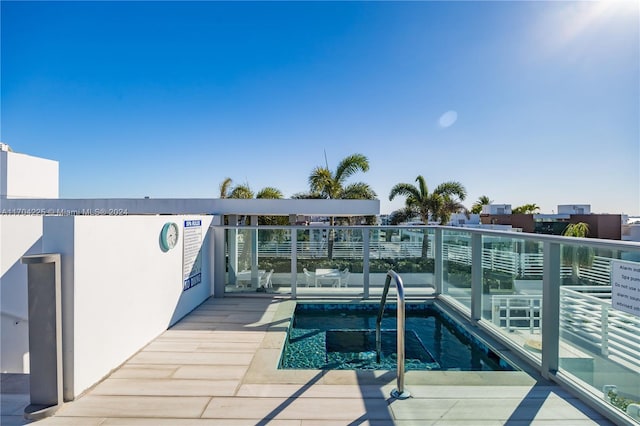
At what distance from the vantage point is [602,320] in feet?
9.07

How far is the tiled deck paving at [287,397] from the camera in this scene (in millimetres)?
2566

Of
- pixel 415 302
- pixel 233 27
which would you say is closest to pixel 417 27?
pixel 233 27

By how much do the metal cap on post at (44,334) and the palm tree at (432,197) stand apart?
17.5 meters

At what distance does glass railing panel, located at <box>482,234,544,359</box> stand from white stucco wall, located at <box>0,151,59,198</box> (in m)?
21.6

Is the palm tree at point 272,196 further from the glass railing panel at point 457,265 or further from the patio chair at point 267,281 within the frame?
the glass railing panel at point 457,265

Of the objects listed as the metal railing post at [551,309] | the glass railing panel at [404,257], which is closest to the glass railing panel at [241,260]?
the glass railing panel at [404,257]

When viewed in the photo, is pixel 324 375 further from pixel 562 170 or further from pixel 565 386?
pixel 562 170

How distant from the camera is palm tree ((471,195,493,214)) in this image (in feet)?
142

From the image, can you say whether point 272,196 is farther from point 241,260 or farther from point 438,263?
point 438,263

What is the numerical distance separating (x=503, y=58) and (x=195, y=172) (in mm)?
18198

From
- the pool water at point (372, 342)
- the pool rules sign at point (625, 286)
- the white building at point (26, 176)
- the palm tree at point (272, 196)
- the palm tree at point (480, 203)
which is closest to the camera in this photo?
the pool rules sign at point (625, 286)

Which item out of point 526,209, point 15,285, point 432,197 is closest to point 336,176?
point 432,197

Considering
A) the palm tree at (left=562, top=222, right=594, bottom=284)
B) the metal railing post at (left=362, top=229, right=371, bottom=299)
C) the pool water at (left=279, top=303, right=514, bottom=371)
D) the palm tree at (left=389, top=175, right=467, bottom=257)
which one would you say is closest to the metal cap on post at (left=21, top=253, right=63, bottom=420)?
the pool water at (left=279, top=303, right=514, bottom=371)

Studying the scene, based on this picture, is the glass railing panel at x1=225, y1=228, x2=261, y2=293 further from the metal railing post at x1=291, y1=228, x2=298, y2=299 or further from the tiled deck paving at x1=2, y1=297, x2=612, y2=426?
the tiled deck paving at x1=2, y1=297, x2=612, y2=426
